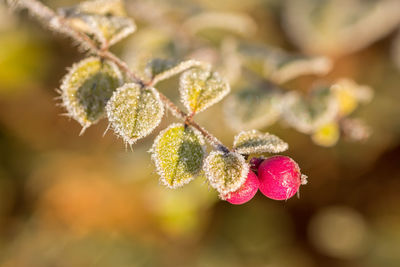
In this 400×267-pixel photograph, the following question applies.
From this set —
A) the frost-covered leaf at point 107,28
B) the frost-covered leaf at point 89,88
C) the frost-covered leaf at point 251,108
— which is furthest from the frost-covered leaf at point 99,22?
the frost-covered leaf at point 251,108

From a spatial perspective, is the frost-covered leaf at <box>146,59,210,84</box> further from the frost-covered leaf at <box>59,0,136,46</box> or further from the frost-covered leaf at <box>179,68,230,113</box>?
the frost-covered leaf at <box>59,0,136,46</box>

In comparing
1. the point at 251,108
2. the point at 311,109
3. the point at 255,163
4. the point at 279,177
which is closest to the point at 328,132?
the point at 311,109

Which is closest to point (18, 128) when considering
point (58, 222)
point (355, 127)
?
point (58, 222)

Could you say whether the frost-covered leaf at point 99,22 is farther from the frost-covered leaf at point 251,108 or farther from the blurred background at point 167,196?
the blurred background at point 167,196

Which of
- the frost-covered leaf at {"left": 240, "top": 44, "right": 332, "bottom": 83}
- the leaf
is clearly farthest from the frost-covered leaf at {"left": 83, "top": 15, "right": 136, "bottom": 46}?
the frost-covered leaf at {"left": 240, "top": 44, "right": 332, "bottom": 83}

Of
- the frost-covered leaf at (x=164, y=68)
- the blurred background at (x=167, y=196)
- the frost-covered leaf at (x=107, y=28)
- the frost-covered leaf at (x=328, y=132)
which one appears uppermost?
the frost-covered leaf at (x=107, y=28)

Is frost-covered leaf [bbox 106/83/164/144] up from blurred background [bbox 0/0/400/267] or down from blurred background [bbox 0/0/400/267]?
up

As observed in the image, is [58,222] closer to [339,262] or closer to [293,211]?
[293,211]
